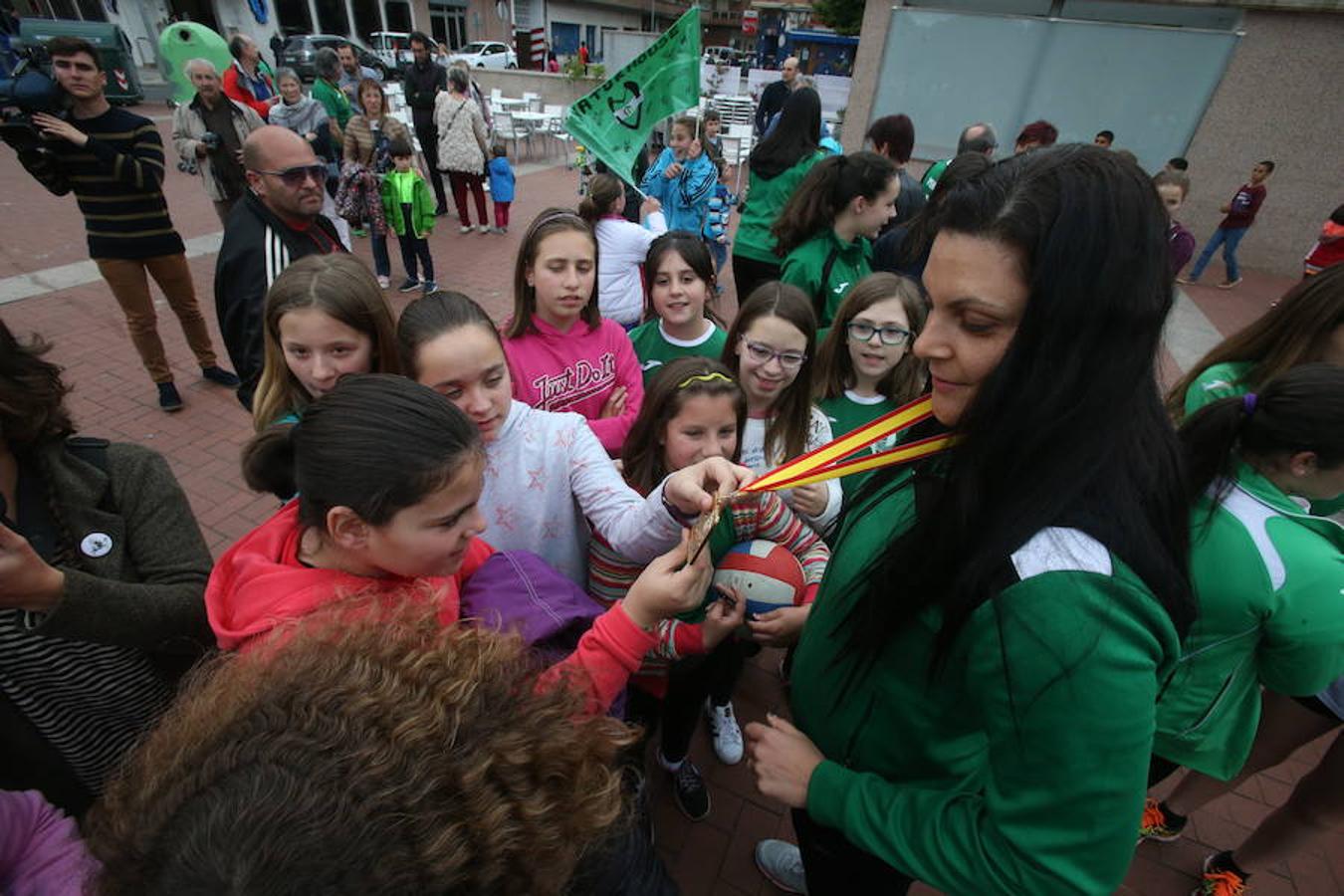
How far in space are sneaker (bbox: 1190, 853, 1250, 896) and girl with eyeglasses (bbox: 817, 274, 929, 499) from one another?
1.99m

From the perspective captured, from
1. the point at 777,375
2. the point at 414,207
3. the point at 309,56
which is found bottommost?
the point at 414,207

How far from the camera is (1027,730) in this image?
0.95m

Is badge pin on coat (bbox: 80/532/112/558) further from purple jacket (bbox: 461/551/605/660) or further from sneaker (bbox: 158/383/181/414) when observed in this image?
sneaker (bbox: 158/383/181/414)

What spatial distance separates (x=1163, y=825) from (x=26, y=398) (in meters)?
3.99

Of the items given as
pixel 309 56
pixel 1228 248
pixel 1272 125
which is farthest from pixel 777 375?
pixel 309 56

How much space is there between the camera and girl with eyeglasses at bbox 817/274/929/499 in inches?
110

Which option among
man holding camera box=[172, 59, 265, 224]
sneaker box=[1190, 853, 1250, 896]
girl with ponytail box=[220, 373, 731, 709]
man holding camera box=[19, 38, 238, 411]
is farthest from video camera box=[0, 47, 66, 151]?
sneaker box=[1190, 853, 1250, 896]

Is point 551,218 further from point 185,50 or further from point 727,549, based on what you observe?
point 185,50

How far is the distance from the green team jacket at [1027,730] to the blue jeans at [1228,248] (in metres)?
11.9

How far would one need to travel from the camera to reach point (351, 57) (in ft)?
39.0

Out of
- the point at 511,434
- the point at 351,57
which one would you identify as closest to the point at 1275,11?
the point at 511,434

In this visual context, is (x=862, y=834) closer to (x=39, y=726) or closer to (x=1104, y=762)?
(x=1104, y=762)

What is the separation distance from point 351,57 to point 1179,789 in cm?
1539

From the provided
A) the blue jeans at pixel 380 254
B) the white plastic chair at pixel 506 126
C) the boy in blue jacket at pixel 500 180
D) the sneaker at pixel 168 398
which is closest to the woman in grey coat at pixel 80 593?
the sneaker at pixel 168 398
